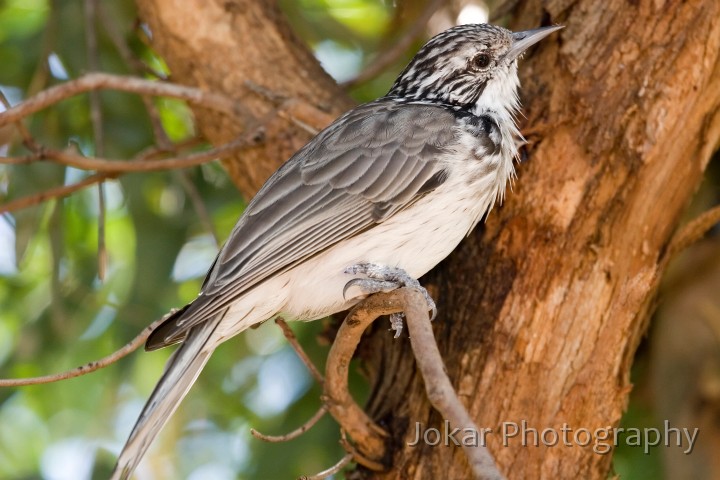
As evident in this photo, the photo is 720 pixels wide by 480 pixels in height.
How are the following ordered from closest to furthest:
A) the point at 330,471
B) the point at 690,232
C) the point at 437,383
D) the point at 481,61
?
the point at 437,383 < the point at 330,471 < the point at 690,232 < the point at 481,61

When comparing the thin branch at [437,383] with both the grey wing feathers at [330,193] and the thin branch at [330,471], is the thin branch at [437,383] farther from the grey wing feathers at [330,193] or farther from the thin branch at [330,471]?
the thin branch at [330,471]

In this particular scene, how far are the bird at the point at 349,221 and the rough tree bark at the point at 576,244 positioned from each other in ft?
0.50

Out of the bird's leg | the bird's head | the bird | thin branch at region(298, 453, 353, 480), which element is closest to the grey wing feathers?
the bird

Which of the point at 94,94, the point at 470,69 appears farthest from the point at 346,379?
the point at 94,94

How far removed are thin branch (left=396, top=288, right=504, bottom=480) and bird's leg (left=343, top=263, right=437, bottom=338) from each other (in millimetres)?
395

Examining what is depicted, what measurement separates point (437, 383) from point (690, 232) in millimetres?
1599

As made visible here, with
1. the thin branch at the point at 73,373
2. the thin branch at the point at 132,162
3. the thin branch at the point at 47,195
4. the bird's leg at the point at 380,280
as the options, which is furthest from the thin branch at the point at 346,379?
the thin branch at the point at 47,195

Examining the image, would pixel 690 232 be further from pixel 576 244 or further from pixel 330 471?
pixel 330 471

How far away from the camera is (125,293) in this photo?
A: 475 cm

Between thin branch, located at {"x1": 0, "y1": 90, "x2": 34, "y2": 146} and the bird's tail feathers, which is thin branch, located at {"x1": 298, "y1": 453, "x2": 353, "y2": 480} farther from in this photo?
thin branch, located at {"x1": 0, "y1": 90, "x2": 34, "y2": 146}

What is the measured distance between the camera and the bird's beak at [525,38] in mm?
3396

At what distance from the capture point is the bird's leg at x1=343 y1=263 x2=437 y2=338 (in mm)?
3037

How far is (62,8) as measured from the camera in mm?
4660

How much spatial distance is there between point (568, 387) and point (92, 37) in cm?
269
